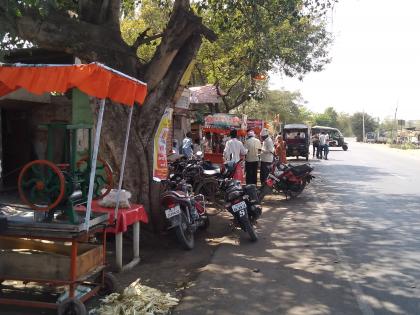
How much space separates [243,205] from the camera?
829cm

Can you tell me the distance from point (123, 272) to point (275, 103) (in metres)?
59.7

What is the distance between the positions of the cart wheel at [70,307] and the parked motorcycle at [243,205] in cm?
404

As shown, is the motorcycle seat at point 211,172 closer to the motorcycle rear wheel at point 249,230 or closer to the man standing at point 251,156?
the man standing at point 251,156

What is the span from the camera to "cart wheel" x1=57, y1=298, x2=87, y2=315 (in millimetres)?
4586

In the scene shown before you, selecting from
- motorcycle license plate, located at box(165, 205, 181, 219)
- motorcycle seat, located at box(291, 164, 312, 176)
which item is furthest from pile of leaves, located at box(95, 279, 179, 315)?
motorcycle seat, located at box(291, 164, 312, 176)

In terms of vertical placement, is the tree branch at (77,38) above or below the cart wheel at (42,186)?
above

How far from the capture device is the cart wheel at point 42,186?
4.72m

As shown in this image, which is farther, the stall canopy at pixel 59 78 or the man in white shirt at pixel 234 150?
the man in white shirt at pixel 234 150

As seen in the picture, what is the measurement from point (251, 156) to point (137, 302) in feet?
31.6

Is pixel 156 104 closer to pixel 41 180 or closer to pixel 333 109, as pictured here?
pixel 41 180

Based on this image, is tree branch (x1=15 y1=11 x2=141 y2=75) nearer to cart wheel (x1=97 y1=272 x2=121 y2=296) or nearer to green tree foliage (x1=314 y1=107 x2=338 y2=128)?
cart wheel (x1=97 y1=272 x2=121 y2=296)

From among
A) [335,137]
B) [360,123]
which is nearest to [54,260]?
[335,137]

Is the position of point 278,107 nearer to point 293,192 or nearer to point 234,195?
point 293,192

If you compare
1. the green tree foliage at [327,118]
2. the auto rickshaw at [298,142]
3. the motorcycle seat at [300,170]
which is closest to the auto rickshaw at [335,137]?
the auto rickshaw at [298,142]
